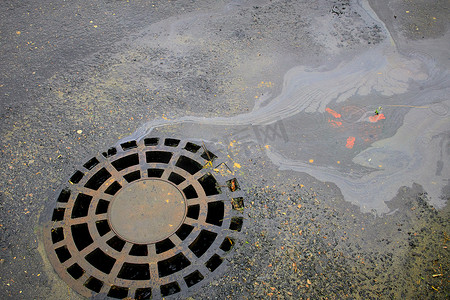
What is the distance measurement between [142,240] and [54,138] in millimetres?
1307

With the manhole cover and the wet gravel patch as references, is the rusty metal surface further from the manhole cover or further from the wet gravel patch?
the wet gravel patch

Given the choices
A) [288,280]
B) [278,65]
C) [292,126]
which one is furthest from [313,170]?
[278,65]

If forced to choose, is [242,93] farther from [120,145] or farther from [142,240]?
[142,240]

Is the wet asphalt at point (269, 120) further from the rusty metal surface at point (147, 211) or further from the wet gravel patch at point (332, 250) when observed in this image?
the rusty metal surface at point (147, 211)

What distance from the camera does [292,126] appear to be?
322cm

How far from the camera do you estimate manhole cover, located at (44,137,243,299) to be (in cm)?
236

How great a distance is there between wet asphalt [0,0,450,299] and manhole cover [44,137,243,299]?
0.34 ft

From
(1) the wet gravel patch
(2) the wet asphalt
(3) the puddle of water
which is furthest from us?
(3) the puddle of water

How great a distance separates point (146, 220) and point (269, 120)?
1.46 meters

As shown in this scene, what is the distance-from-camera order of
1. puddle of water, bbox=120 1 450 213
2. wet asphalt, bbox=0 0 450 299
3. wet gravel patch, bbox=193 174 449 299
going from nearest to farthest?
1. wet gravel patch, bbox=193 174 449 299
2. wet asphalt, bbox=0 0 450 299
3. puddle of water, bbox=120 1 450 213

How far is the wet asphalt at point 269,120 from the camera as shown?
238 cm

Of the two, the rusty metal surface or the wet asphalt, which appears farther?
the rusty metal surface

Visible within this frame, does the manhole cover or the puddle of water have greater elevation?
the puddle of water

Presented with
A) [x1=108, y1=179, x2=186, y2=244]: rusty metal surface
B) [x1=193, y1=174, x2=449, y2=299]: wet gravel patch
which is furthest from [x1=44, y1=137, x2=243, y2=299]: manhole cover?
→ [x1=193, y1=174, x2=449, y2=299]: wet gravel patch
